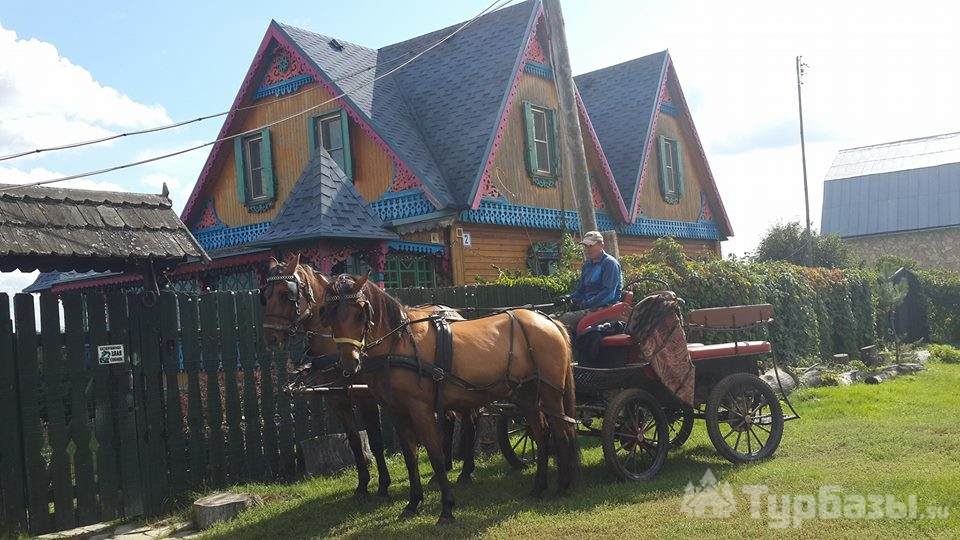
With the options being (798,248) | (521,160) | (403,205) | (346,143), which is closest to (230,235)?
(346,143)

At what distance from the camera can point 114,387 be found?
828 cm

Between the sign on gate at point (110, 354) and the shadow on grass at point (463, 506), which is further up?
the sign on gate at point (110, 354)

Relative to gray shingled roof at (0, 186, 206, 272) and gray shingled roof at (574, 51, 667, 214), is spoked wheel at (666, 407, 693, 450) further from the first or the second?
gray shingled roof at (574, 51, 667, 214)

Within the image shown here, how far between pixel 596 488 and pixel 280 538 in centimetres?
284

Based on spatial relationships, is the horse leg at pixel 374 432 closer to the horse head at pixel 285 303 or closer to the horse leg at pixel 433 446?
the horse leg at pixel 433 446

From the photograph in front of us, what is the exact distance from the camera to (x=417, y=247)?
16.7 m

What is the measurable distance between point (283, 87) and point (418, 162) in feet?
14.5

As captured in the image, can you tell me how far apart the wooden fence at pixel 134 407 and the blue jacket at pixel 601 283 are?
11.0 feet

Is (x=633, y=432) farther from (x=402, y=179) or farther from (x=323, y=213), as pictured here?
(x=402, y=179)

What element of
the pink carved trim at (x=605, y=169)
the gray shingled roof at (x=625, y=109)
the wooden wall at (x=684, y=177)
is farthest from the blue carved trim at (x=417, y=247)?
the wooden wall at (x=684, y=177)

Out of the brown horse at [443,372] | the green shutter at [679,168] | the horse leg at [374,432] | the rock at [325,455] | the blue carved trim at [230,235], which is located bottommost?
the rock at [325,455]

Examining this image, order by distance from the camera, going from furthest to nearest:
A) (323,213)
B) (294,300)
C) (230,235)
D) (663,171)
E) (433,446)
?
(663,171), (230,235), (323,213), (433,446), (294,300)

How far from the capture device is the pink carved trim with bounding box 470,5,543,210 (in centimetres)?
1728

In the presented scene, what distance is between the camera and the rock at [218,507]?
7941mm
